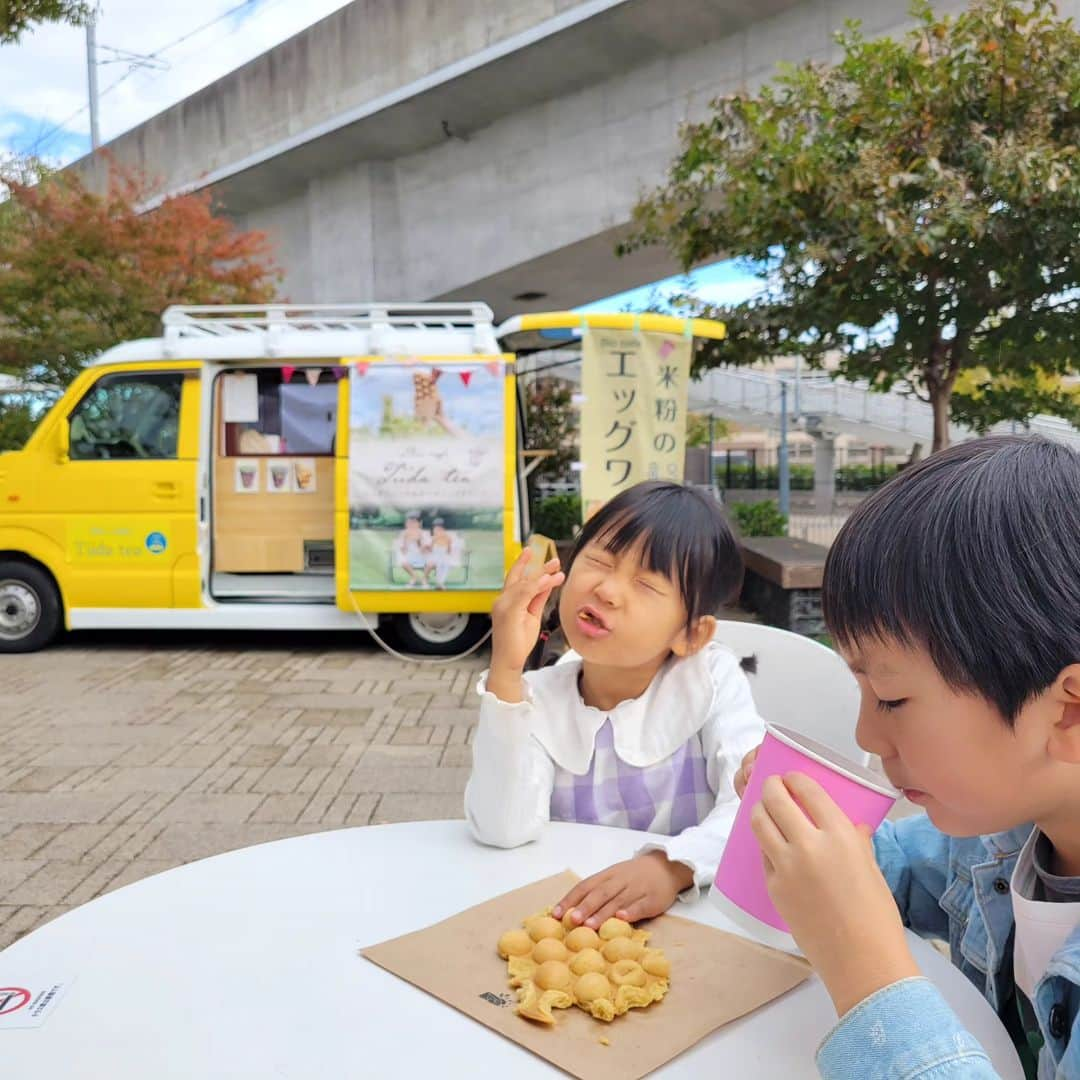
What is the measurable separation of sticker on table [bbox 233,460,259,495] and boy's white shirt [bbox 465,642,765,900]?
16.0 ft

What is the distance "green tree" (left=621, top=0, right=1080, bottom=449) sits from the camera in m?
5.24

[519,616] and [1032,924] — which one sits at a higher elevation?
[519,616]

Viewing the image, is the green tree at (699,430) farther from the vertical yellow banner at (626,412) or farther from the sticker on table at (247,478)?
the vertical yellow banner at (626,412)

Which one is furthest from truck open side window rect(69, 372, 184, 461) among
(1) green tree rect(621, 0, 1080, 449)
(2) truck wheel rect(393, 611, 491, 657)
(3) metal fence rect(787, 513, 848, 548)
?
(3) metal fence rect(787, 513, 848, 548)

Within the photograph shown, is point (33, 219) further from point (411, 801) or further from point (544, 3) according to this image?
point (411, 801)

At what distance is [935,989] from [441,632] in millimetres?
5582

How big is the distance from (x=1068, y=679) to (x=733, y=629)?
4.13 ft

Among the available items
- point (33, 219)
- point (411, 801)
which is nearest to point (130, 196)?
point (33, 219)

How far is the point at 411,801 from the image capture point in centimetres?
361

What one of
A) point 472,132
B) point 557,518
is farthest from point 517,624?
point 472,132

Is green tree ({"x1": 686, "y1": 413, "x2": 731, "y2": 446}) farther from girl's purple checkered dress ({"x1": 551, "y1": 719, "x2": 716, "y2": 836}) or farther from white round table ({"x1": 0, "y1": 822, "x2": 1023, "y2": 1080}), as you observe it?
white round table ({"x1": 0, "y1": 822, "x2": 1023, "y2": 1080})

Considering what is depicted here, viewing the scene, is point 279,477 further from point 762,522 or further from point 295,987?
point 295,987

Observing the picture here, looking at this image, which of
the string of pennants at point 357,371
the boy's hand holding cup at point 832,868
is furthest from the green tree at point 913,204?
the boy's hand holding cup at point 832,868

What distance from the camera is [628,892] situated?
122 centimetres
